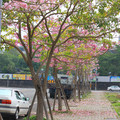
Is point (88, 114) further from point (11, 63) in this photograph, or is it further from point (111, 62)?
point (11, 63)

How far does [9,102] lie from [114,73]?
58064 mm

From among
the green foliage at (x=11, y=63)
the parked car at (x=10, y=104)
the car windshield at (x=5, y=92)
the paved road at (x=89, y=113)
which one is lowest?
the paved road at (x=89, y=113)

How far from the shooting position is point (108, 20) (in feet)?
33.1

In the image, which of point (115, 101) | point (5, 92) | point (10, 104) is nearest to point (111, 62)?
point (115, 101)

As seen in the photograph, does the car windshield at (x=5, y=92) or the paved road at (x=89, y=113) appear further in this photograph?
the paved road at (x=89, y=113)

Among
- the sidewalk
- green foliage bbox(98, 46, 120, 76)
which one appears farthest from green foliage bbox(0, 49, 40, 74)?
the sidewalk

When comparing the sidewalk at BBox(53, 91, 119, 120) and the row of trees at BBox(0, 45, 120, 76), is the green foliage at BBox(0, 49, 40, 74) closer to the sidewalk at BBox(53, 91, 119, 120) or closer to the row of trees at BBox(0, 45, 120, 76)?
the row of trees at BBox(0, 45, 120, 76)

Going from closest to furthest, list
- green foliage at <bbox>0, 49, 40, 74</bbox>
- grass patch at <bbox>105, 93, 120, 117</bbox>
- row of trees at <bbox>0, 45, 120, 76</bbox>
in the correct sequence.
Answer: grass patch at <bbox>105, 93, 120, 117</bbox> < row of trees at <bbox>0, 45, 120, 76</bbox> < green foliage at <bbox>0, 49, 40, 74</bbox>

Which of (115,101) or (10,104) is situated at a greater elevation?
(10,104)

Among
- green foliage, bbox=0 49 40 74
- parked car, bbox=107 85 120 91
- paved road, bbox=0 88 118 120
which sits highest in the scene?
green foliage, bbox=0 49 40 74

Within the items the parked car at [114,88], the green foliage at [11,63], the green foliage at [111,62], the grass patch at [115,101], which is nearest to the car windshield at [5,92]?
the grass patch at [115,101]

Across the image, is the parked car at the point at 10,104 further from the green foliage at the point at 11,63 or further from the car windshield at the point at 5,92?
the green foliage at the point at 11,63

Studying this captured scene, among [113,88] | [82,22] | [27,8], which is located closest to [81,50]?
[82,22]

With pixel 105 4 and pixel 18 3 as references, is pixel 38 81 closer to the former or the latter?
pixel 18 3
